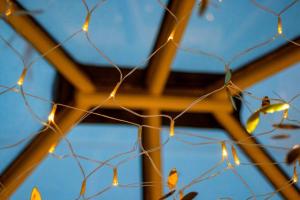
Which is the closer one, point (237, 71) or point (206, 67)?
point (237, 71)

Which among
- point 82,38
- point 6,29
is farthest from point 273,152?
point 6,29

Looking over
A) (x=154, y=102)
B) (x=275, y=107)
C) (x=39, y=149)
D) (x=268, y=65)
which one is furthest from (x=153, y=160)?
(x=275, y=107)

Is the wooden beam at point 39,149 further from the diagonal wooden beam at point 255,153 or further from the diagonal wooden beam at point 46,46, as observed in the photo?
the diagonal wooden beam at point 255,153

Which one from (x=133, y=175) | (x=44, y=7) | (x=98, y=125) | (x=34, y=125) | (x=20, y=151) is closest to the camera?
(x=44, y=7)

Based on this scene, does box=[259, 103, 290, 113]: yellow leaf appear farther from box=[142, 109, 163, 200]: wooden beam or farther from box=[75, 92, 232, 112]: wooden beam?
box=[75, 92, 232, 112]: wooden beam

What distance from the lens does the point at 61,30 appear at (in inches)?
66.9

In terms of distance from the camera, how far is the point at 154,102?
5.70 ft

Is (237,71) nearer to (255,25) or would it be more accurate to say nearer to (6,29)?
(255,25)

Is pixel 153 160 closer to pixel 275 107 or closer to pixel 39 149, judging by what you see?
pixel 39 149

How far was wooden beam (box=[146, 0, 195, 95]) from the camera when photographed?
127 cm

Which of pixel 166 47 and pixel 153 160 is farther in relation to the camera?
pixel 153 160

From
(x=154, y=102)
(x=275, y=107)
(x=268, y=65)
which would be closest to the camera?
(x=275, y=107)

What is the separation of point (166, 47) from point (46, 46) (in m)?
0.48

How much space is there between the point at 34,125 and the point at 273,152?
1.26 m
